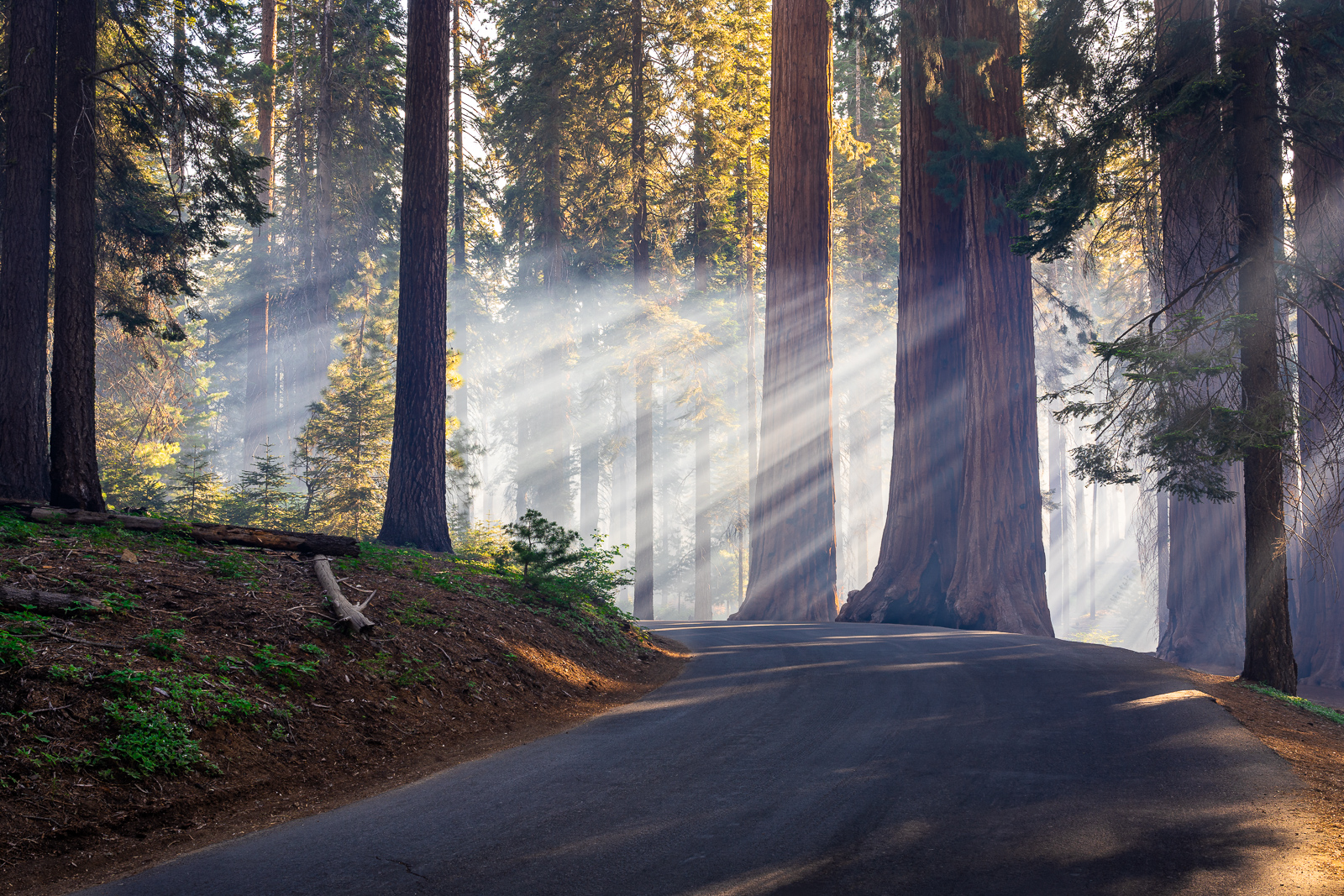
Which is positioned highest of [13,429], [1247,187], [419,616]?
[1247,187]

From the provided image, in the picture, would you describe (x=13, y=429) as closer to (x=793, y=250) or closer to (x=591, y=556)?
(x=591, y=556)

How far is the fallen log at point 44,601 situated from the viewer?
18.8 ft

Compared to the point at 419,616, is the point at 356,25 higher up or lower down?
higher up

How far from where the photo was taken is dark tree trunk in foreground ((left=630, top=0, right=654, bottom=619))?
25172mm

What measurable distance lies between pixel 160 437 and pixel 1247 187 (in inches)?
1066

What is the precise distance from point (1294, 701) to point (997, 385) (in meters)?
7.97

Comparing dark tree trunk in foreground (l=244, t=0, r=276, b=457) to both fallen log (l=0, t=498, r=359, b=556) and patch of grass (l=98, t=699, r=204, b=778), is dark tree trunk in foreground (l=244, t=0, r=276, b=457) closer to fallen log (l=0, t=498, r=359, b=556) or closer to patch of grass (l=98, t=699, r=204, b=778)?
fallen log (l=0, t=498, r=359, b=556)

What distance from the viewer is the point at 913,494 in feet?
55.4

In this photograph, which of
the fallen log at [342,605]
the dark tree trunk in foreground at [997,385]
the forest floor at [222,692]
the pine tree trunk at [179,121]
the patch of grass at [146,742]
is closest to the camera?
the forest floor at [222,692]

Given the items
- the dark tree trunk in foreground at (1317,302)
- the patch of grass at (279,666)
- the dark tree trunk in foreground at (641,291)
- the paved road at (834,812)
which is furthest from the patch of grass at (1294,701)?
the dark tree trunk in foreground at (641,291)

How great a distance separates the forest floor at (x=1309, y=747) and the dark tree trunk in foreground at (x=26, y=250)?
12.8 m

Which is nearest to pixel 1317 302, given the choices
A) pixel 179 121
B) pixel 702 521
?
pixel 179 121

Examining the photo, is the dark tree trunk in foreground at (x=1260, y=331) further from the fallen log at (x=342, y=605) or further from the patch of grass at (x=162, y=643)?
the patch of grass at (x=162, y=643)

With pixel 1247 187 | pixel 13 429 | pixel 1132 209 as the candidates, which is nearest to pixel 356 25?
pixel 13 429
